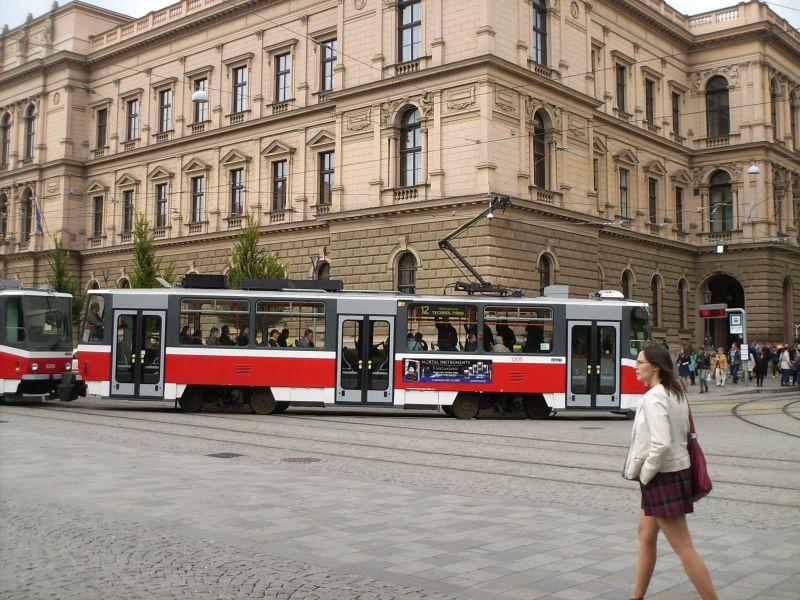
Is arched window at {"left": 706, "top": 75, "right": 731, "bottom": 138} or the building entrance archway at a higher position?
arched window at {"left": 706, "top": 75, "right": 731, "bottom": 138}

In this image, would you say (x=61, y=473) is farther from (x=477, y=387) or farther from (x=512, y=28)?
(x=512, y=28)

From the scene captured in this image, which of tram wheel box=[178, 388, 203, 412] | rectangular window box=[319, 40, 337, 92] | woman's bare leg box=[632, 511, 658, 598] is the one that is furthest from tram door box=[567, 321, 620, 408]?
rectangular window box=[319, 40, 337, 92]

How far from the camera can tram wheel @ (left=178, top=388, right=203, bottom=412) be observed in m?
21.2

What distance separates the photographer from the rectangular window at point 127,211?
1822 inches

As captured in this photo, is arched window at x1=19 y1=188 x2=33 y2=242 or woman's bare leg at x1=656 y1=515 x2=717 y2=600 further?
arched window at x1=19 y1=188 x2=33 y2=242

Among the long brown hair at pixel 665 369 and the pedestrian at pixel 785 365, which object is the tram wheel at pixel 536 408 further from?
the pedestrian at pixel 785 365

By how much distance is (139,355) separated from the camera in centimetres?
2095

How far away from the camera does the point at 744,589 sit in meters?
5.85

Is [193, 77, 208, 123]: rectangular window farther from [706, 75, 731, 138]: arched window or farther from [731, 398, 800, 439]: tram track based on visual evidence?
[731, 398, 800, 439]: tram track

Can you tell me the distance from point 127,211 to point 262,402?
28.9 m

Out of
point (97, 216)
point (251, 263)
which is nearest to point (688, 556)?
point (251, 263)

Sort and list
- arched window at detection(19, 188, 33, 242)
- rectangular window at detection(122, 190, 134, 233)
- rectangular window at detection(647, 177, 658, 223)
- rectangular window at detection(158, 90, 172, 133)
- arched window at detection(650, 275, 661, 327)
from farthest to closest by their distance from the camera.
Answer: arched window at detection(19, 188, 33, 242) < rectangular window at detection(122, 190, 134, 233) < rectangular window at detection(158, 90, 172, 133) < rectangular window at detection(647, 177, 658, 223) < arched window at detection(650, 275, 661, 327)

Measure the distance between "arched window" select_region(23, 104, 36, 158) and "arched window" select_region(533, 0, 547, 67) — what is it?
32.4 m

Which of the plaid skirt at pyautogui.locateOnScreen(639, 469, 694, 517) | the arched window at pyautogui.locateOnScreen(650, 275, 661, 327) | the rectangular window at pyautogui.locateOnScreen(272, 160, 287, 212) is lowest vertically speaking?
the plaid skirt at pyautogui.locateOnScreen(639, 469, 694, 517)
